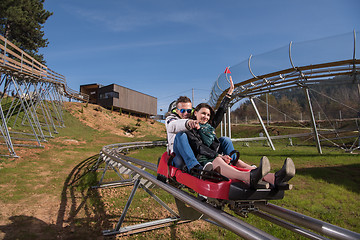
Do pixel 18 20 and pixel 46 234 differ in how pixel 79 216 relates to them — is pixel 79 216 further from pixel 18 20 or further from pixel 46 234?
pixel 18 20

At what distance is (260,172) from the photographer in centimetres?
178

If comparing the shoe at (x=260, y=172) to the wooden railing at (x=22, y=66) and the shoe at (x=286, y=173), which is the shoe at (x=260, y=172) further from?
the wooden railing at (x=22, y=66)

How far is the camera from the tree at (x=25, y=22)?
23.9 metres

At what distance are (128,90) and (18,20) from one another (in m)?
19.6

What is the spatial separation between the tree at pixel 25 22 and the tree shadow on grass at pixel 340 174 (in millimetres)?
30241

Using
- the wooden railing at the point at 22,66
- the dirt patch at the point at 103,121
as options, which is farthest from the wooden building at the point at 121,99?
the wooden railing at the point at 22,66

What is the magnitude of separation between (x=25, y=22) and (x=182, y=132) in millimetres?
31409

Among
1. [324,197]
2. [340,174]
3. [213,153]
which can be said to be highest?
[213,153]

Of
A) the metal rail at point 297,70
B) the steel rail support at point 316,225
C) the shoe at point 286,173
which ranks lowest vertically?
the steel rail support at point 316,225

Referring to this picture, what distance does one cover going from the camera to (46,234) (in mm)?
4590

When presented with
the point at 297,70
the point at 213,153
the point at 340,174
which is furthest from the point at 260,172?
the point at 297,70

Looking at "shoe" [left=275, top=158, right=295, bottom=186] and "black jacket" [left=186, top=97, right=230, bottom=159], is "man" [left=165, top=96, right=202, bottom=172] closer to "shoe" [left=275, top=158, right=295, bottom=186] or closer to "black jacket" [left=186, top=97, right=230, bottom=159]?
"black jacket" [left=186, top=97, right=230, bottom=159]

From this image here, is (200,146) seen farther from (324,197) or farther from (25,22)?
(25,22)

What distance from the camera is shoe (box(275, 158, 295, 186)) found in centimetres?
179
